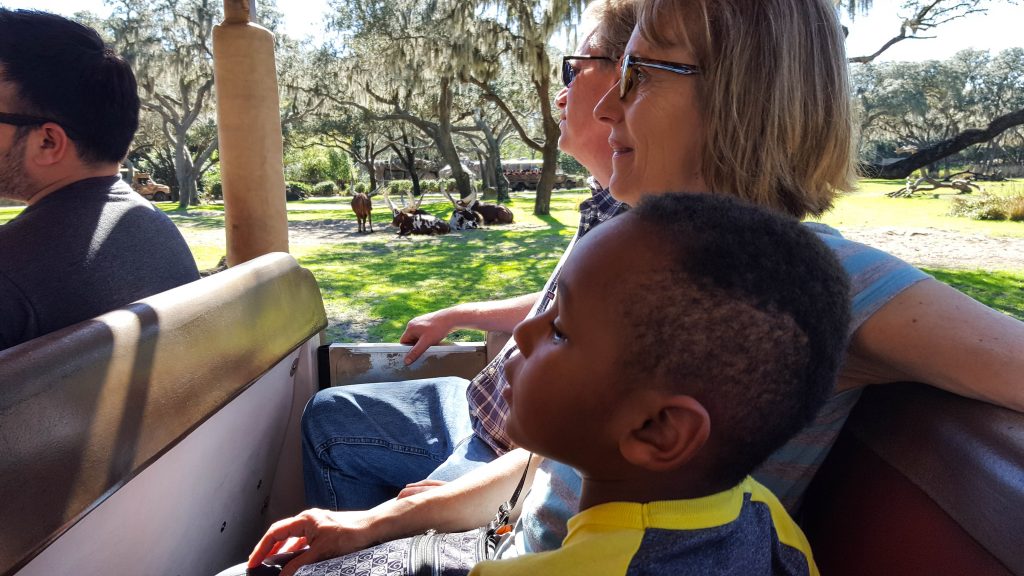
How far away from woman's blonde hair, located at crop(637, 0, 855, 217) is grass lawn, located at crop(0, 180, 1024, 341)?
0.20 meters

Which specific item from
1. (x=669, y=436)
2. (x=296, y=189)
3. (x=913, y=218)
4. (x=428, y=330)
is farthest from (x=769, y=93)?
(x=296, y=189)

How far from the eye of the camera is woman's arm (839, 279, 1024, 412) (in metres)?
0.86

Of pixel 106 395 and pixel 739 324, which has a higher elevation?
pixel 739 324

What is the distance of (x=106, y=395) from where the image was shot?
108cm

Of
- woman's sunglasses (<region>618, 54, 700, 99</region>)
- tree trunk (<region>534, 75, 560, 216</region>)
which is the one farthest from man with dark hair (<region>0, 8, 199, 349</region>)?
tree trunk (<region>534, 75, 560, 216</region>)

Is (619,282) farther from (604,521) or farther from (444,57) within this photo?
(444,57)

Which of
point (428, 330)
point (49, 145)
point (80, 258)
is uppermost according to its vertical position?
point (49, 145)

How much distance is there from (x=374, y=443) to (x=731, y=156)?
1360mm

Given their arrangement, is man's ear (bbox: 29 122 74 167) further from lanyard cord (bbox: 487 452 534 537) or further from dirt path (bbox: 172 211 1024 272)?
dirt path (bbox: 172 211 1024 272)

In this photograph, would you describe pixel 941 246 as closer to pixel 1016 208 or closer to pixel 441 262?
pixel 1016 208

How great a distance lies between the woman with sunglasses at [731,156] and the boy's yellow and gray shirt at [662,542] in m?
0.26

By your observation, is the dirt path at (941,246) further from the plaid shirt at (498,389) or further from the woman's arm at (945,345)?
the woman's arm at (945,345)

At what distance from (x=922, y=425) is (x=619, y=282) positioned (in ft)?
1.63

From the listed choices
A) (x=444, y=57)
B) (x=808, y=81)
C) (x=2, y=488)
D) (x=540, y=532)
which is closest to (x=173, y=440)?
(x=2, y=488)
